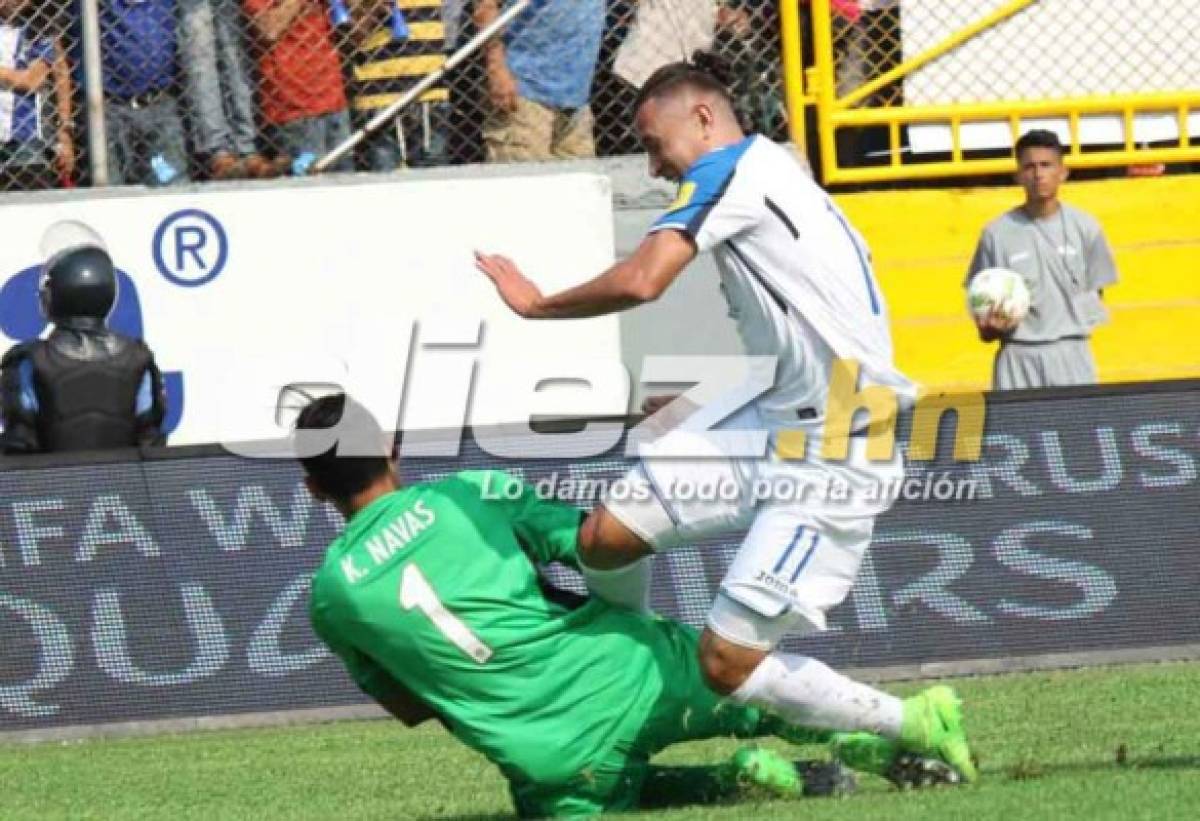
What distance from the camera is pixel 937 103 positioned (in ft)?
46.8

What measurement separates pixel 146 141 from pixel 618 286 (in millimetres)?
7560

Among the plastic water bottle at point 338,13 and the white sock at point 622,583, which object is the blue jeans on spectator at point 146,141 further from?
the white sock at point 622,583

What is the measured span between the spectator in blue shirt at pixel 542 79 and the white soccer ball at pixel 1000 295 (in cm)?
257

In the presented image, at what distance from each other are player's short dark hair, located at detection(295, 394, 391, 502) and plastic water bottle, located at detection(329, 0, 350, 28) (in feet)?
21.5

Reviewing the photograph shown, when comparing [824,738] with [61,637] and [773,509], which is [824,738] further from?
[61,637]

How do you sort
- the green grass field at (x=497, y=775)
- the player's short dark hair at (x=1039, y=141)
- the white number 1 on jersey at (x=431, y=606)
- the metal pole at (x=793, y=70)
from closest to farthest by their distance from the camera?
1. the green grass field at (x=497, y=775)
2. the white number 1 on jersey at (x=431, y=606)
3. the player's short dark hair at (x=1039, y=141)
4. the metal pole at (x=793, y=70)

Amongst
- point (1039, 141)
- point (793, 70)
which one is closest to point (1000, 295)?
point (1039, 141)

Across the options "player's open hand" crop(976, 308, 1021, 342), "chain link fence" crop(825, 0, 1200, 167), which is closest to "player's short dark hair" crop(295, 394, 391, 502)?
"player's open hand" crop(976, 308, 1021, 342)

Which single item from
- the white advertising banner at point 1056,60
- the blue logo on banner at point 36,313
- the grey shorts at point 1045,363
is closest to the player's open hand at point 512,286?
the grey shorts at point 1045,363

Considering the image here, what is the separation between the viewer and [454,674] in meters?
7.08

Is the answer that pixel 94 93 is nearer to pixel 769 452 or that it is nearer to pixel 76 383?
pixel 76 383

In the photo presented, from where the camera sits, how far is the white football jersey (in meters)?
7.09

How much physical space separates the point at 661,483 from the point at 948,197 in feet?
24.4

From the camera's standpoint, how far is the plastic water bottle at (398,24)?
13469mm
